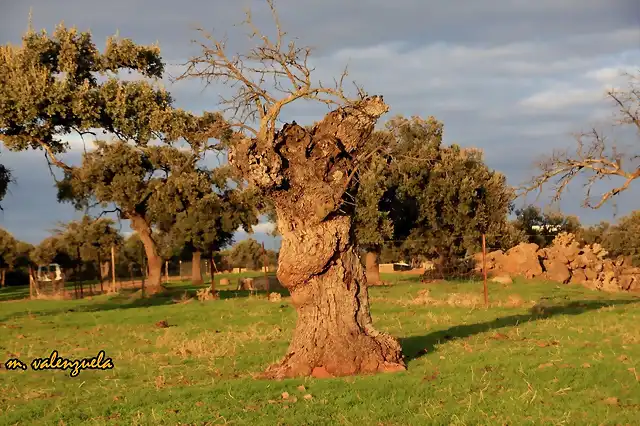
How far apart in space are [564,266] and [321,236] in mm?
33268

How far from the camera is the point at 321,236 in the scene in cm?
1334

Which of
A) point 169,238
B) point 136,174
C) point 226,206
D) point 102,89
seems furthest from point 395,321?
point 169,238

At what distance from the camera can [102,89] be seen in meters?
28.2

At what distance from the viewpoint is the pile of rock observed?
41250mm

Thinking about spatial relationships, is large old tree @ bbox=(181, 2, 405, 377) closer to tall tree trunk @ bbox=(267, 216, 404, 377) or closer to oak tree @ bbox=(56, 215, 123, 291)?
tall tree trunk @ bbox=(267, 216, 404, 377)

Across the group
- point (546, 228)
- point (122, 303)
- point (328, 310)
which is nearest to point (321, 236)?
point (328, 310)

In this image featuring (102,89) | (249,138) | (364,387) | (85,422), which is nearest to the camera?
(85,422)

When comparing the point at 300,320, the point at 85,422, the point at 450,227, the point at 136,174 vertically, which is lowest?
the point at 85,422

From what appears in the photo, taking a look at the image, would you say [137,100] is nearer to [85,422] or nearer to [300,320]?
[300,320]

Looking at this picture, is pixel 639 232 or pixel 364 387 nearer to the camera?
pixel 364 387

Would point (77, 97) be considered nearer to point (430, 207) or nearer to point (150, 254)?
point (150, 254)

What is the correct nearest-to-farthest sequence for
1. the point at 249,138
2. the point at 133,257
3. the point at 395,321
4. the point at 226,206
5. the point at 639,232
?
the point at 249,138 < the point at 395,321 < the point at 226,206 < the point at 639,232 < the point at 133,257

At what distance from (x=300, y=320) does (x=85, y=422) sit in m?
4.74

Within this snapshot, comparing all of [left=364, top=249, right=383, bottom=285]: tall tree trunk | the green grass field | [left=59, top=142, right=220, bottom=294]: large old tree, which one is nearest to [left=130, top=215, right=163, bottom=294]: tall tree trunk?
[left=59, top=142, right=220, bottom=294]: large old tree
